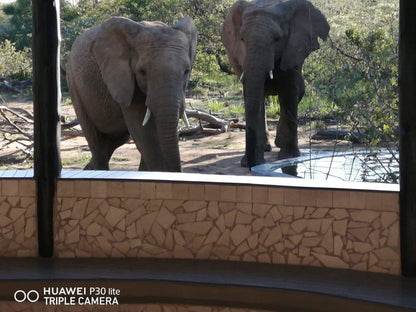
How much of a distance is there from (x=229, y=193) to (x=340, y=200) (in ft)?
2.02

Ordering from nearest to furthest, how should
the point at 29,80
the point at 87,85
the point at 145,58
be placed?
the point at 145,58, the point at 87,85, the point at 29,80

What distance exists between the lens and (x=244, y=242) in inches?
211

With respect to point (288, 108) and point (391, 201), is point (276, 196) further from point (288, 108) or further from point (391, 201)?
point (288, 108)

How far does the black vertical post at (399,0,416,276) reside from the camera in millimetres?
4977

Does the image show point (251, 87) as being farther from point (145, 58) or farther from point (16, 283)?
point (16, 283)

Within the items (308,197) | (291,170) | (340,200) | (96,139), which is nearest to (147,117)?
(291,170)

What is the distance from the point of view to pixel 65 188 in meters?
5.52

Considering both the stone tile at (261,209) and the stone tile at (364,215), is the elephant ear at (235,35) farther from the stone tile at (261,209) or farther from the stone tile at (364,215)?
the stone tile at (364,215)

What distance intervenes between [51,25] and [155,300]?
67.1 inches

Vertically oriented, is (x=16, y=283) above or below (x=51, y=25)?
below

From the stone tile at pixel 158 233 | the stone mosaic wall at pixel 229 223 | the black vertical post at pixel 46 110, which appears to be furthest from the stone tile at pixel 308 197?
the black vertical post at pixel 46 110

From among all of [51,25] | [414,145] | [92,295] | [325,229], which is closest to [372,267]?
[325,229]

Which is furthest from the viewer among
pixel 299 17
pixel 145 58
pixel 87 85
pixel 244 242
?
A: pixel 299 17

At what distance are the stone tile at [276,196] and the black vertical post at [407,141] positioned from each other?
647 mm
